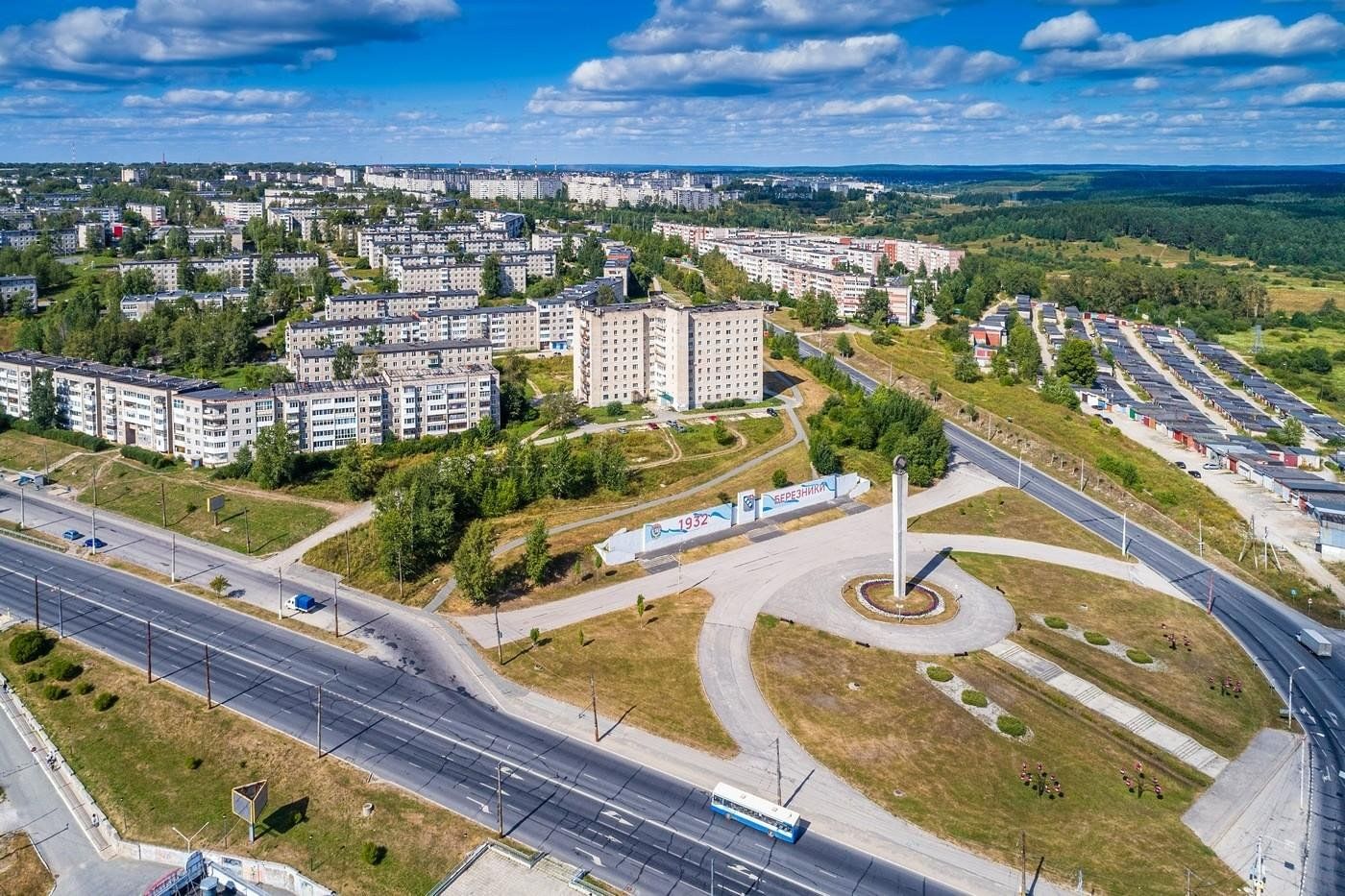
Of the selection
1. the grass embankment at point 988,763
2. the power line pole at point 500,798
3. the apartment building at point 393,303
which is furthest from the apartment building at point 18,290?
the grass embankment at point 988,763

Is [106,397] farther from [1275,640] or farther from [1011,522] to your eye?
[1275,640]

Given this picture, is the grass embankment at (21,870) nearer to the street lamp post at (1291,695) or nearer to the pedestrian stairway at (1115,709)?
the pedestrian stairway at (1115,709)

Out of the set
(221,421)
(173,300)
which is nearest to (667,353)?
(221,421)

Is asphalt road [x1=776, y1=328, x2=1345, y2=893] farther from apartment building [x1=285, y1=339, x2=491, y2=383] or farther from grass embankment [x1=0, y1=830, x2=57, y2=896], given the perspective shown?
apartment building [x1=285, y1=339, x2=491, y2=383]

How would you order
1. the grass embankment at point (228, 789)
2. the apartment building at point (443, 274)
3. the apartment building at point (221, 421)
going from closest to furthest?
the grass embankment at point (228, 789)
the apartment building at point (221, 421)
the apartment building at point (443, 274)

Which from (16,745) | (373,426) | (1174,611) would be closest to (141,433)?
(373,426)

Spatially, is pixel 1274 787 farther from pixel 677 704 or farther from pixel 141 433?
pixel 141 433

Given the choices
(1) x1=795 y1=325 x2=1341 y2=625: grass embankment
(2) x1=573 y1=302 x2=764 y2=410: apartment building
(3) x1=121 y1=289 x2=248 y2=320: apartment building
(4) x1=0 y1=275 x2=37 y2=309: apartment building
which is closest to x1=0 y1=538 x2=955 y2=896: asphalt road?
(1) x1=795 y1=325 x2=1341 y2=625: grass embankment
